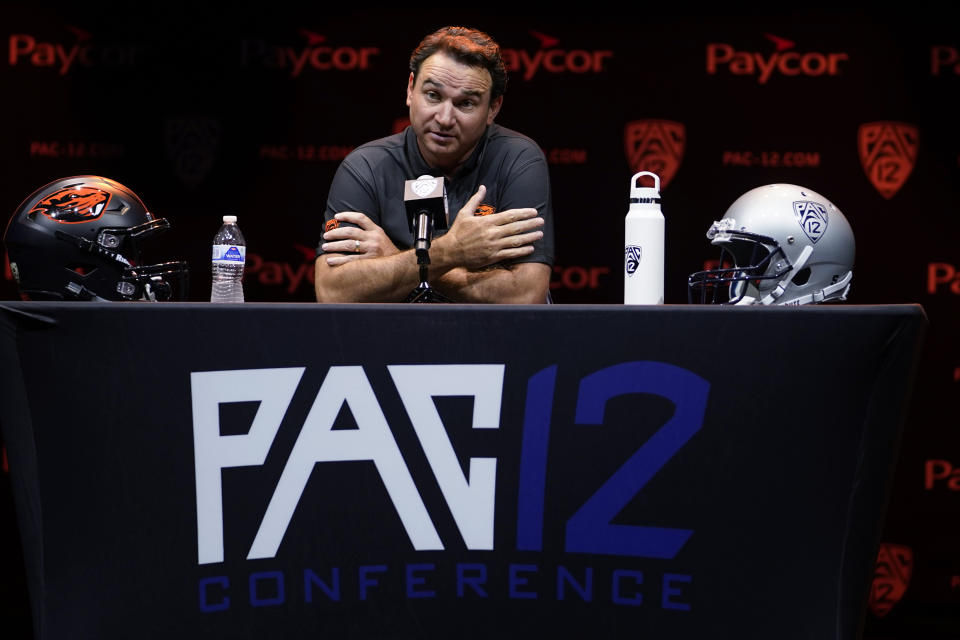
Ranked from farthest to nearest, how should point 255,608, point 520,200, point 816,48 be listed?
point 816,48 → point 520,200 → point 255,608

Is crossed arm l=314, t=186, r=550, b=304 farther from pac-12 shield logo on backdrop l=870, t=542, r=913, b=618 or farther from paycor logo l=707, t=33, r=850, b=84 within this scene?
pac-12 shield logo on backdrop l=870, t=542, r=913, b=618

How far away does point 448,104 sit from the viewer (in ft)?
8.00

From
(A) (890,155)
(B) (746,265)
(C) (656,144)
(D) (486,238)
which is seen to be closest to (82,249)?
(D) (486,238)

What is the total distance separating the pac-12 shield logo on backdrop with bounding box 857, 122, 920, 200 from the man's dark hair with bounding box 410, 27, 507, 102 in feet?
6.61

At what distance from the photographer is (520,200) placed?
2516 millimetres

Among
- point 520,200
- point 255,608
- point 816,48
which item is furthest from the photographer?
point 816,48

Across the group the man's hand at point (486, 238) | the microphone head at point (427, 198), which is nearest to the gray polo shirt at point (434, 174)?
the man's hand at point (486, 238)

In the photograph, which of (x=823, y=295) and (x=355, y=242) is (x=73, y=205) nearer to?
(x=355, y=242)

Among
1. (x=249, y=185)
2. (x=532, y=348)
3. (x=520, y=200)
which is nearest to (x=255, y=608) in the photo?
(x=532, y=348)

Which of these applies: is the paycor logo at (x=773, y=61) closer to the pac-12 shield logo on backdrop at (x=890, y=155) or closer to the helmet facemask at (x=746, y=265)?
the pac-12 shield logo on backdrop at (x=890, y=155)

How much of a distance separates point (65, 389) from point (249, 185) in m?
2.56

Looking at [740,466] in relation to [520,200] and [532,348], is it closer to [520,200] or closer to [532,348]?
[532,348]

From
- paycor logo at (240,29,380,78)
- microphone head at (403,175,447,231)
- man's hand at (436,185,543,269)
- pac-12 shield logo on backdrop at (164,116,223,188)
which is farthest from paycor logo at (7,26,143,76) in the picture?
microphone head at (403,175,447,231)

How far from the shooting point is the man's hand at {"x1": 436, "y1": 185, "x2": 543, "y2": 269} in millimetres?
2172
